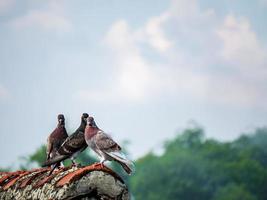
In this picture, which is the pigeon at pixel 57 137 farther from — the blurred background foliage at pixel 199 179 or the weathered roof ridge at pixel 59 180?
the blurred background foliage at pixel 199 179

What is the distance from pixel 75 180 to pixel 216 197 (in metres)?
169

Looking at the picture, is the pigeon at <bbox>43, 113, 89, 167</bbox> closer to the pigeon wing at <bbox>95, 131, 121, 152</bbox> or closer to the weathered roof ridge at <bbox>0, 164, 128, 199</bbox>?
the weathered roof ridge at <bbox>0, 164, 128, 199</bbox>

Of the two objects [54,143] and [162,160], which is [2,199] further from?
[162,160]

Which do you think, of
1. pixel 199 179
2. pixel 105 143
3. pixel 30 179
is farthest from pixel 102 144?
pixel 199 179

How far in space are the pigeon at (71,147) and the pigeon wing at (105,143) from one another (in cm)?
46

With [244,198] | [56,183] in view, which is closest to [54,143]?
[56,183]

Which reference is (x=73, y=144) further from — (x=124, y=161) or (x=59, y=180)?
(x=59, y=180)

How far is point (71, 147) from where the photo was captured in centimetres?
Answer: 1537

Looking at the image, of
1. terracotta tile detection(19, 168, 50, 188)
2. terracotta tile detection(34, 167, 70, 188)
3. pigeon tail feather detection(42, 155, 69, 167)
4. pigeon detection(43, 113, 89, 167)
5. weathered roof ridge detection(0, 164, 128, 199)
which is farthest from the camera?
pigeon detection(43, 113, 89, 167)

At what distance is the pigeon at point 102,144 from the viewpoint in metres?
14.4

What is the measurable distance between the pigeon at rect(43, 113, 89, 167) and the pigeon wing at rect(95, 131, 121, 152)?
459 mm

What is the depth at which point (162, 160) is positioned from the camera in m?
197

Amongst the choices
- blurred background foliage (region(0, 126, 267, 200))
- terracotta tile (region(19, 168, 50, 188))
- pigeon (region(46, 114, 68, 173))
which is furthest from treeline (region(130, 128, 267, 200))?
terracotta tile (region(19, 168, 50, 188))

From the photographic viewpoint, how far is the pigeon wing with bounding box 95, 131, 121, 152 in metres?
14.7
